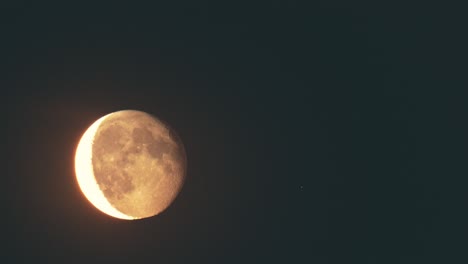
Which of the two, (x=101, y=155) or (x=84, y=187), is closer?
(x=101, y=155)

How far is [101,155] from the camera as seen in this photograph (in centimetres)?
438

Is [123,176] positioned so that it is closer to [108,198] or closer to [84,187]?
[108,198]

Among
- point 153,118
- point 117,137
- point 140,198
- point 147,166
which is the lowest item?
point 140,198

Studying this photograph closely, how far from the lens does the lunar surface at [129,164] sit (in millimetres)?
4328

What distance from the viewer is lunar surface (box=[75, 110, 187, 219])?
4328 millimetres

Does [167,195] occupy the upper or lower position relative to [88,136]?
lower

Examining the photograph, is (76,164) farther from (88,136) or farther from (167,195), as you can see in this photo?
(167,195)

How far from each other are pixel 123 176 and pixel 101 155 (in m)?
0.38

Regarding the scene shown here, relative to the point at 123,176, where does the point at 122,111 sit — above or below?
above

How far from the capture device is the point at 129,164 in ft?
14.1

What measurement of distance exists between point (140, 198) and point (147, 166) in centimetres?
40

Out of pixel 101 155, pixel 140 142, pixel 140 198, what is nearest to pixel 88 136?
pixel 101 155

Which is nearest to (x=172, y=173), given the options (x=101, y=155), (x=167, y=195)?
(x=167, y=195)

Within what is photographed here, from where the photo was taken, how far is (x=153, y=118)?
4793mm
